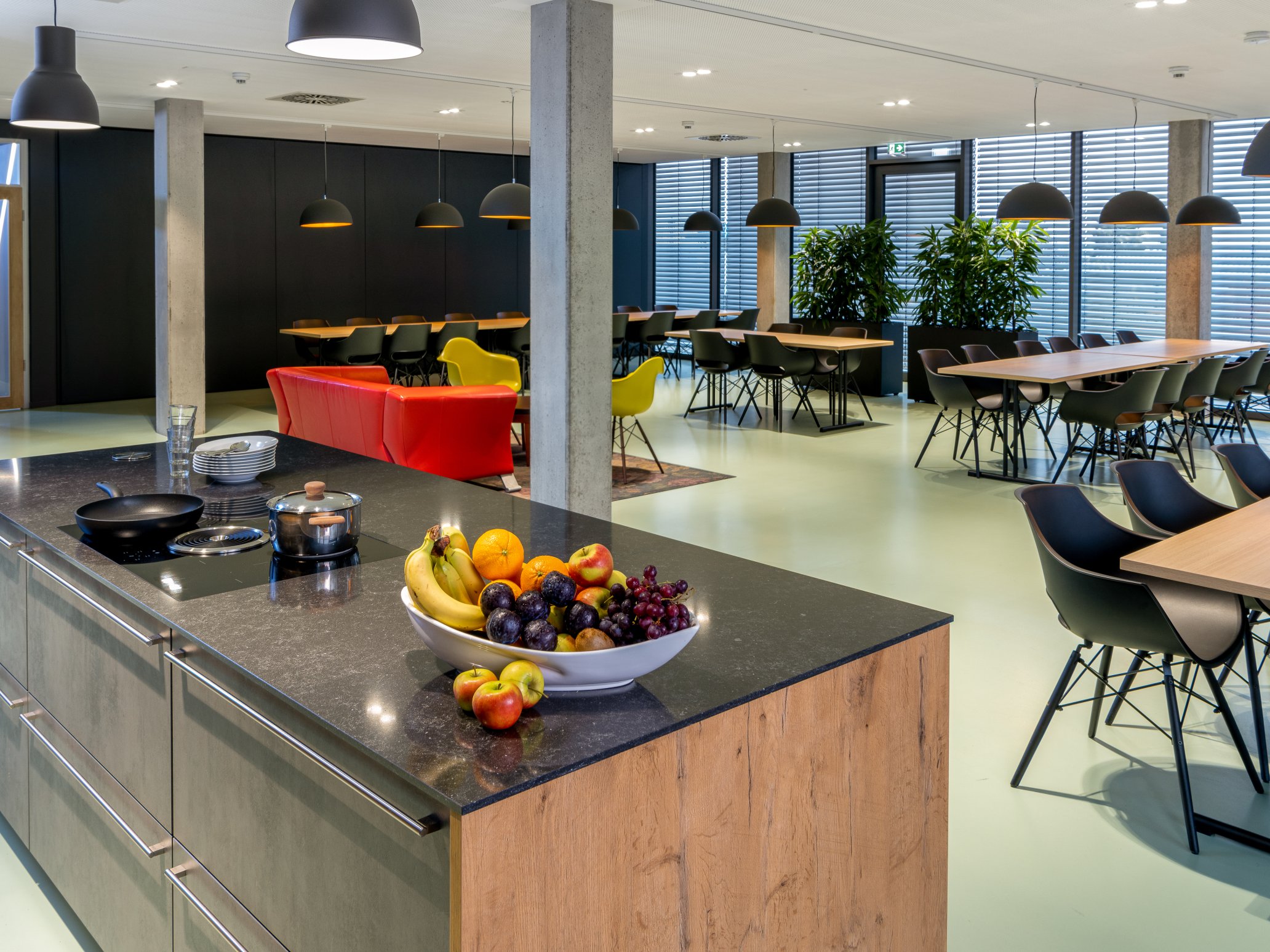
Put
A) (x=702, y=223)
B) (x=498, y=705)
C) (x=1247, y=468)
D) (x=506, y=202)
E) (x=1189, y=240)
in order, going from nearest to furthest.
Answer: (x=498, y=705), (x=1247, y=468), (x=506, y=202), (x=1189, y=240), (x=702, y=223)

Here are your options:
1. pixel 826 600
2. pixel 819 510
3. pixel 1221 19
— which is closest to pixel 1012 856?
pixel 826 600

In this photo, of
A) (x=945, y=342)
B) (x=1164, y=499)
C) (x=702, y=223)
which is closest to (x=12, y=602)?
(x=1164, y=499)

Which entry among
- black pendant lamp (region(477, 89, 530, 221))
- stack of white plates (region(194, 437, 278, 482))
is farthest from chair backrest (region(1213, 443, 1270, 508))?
black pendant lamp (region(477, 89, 530, 221))

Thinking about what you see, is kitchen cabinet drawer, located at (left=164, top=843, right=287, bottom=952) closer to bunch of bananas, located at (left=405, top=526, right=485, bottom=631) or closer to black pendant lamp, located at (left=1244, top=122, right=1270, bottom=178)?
bunch of bananas, located at (left=405, top=526, right=485, bottom=631)

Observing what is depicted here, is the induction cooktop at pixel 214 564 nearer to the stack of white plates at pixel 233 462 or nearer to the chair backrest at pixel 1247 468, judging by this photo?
the stack of white plates at pixel 233 462

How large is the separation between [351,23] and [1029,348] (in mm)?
8456

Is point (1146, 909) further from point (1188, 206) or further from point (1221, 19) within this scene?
point (1188, 206)

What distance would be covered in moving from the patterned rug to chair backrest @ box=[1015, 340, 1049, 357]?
3193mm

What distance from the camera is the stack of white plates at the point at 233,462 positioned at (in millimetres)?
3531

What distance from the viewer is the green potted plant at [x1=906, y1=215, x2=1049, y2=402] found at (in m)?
11.3

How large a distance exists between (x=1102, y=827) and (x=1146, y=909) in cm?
40

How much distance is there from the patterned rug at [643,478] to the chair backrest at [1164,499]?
13.4 feet

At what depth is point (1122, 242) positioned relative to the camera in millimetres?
11820

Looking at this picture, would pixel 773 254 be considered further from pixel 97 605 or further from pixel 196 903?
pixel 196 903
